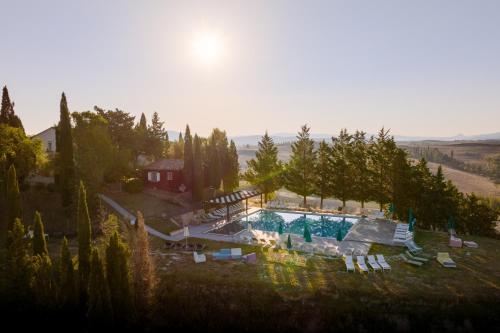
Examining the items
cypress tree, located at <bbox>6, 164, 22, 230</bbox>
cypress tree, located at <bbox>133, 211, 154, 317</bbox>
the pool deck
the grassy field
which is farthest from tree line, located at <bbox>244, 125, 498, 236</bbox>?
cypress tree, located at <bbox>6, 164, 22, 230</bbox>

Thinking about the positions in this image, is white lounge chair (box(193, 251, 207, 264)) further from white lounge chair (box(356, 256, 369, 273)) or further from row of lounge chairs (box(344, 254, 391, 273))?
white lounge chair (box(356, 256, 369, 273))

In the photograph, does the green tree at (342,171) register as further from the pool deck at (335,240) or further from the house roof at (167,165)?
the house roof at (167,165)

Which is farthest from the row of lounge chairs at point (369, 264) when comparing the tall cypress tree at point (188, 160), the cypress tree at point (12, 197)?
the tall cypress tree at point (188, 160)

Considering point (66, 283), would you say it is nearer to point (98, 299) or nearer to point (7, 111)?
point (98, 299)

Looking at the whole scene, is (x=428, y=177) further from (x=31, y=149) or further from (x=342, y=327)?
(x=31, y=149)

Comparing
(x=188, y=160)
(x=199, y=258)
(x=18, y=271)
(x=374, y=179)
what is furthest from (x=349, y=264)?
(x=188, y=160)
